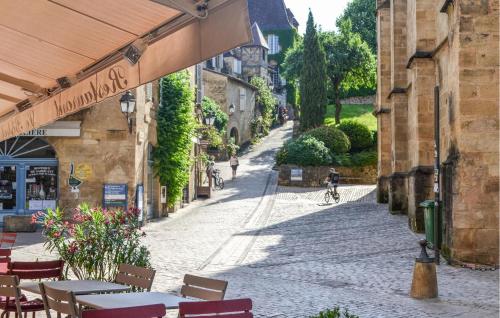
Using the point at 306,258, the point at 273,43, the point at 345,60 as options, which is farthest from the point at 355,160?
the point at 273,43

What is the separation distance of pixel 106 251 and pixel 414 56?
41.0 ft

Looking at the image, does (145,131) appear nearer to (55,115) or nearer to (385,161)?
(385,161)

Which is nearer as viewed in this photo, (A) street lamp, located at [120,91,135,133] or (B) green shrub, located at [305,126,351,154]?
(A) street lamp, located at [120,91,135,133]

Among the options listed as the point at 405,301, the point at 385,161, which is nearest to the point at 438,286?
the point at 405,301

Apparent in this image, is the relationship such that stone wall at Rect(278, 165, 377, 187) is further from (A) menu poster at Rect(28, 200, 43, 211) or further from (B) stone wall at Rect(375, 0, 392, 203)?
(A) menu poster at Rect(28, 200, 43, 211)

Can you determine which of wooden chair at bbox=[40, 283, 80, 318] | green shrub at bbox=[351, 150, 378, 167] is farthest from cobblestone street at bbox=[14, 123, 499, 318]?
green shrub at bbox=[351, 150, 378, 167]

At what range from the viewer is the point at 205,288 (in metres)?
6.70

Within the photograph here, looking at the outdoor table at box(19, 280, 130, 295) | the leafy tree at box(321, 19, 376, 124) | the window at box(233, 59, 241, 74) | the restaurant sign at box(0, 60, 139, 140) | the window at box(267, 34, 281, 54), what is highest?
the window at box(267, 34, 281, 54)

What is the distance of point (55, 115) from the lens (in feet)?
24.0

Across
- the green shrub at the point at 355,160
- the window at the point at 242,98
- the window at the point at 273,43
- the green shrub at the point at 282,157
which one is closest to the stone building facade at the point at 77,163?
the green shrub at the point at 282,157

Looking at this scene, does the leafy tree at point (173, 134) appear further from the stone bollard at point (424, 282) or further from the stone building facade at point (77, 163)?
the stone bollard at point (424, 282)

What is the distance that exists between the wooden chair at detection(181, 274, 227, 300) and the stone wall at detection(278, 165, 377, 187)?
31.7 meters

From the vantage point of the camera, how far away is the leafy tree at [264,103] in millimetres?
65000

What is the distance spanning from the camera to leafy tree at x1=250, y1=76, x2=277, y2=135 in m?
65.0
